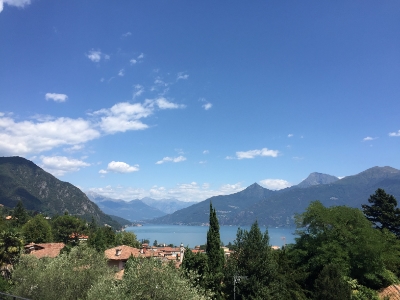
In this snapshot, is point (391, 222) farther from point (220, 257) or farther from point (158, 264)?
point (158, 264)

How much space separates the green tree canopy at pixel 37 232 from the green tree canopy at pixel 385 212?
6682cm

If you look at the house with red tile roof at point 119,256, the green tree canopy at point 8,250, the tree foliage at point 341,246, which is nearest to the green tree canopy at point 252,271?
the tree foliage at point 341,246

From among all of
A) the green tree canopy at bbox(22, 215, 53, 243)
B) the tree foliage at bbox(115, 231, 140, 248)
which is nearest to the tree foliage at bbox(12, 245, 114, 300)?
the tree foliage at bbox(115, 231, 140, 248)

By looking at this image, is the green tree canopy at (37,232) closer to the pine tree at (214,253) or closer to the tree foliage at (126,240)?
the tree foliage at (126,240)

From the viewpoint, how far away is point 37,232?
68375mm

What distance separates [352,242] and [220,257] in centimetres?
1248

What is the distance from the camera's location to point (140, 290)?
1327 cm

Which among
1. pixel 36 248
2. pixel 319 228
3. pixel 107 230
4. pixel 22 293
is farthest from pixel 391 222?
pixel 36 248

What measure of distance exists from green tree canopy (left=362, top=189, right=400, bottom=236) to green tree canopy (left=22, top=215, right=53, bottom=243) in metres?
66.8

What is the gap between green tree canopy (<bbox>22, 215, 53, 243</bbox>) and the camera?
67.6 meters

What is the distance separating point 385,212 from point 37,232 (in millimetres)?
69277

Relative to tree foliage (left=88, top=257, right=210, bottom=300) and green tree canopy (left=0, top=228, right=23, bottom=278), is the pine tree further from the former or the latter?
green tree canopy (left=0, top=228, right=23, bottom=278)

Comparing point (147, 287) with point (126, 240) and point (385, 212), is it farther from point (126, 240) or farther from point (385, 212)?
point (126, 240)

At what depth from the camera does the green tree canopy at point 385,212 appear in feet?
130
